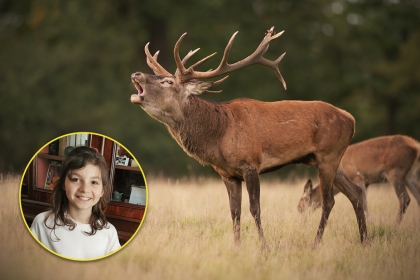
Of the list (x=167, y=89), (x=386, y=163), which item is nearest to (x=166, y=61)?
(x=386, y=163)

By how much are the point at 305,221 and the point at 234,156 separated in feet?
5.75

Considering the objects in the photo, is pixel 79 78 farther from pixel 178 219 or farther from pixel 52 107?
pixel 178 219

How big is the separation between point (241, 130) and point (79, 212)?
204 cm

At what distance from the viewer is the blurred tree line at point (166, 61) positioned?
18609mm

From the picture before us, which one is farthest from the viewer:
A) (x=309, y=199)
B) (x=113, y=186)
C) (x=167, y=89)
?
(x=309, y=199)

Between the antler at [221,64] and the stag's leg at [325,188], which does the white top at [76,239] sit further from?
the stag's leg at [325,188]

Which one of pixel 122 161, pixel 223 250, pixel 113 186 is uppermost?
pixel 122 161

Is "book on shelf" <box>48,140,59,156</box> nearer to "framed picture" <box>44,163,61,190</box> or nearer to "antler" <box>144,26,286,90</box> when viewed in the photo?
"framed picture" <box>44,163,61,190</box>

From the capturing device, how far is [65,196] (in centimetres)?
490

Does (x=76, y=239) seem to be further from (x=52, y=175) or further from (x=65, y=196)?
(x=52, y=175)

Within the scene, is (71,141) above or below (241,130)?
below

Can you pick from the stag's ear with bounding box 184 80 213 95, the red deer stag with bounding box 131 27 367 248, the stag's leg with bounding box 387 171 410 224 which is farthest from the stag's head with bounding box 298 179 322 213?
the stag's ear with bounding box 184 80 213 95

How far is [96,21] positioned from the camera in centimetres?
1992

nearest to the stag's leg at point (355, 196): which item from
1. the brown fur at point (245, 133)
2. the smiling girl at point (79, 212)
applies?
the brown fur at point (245, 133)
